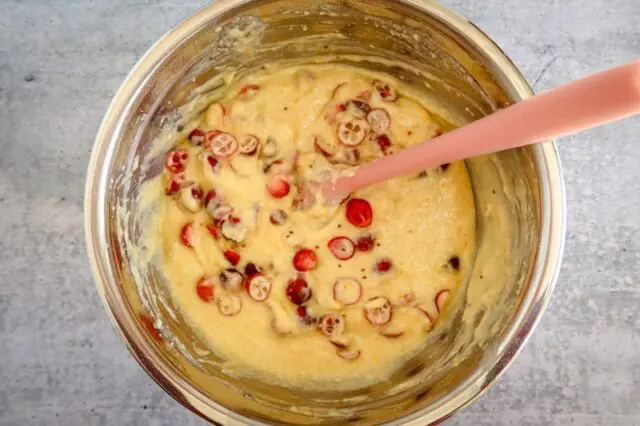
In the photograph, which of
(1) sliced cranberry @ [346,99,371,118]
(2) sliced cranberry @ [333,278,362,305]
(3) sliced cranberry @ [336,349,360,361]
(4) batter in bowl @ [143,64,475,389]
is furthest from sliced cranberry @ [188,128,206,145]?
(3) sliced cranberry @ [336,349,360,361]

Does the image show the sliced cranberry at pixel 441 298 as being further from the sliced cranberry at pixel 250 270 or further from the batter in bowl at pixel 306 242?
the sliced cranberry at pixel 250 270

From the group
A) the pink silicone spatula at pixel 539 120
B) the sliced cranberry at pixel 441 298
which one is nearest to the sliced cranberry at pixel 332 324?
the sliced cranberry at pixel 441 298

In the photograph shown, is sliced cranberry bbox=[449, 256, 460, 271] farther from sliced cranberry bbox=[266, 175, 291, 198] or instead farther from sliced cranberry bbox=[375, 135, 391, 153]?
sliced cranberry bbox=[266, 175, 291, 198]

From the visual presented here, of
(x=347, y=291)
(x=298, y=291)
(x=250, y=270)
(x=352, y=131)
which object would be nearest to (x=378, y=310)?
(x=347, y=291)

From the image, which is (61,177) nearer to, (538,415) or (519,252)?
(519,252)

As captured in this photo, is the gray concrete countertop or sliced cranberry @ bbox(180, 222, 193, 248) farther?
the gray concrete countertop
